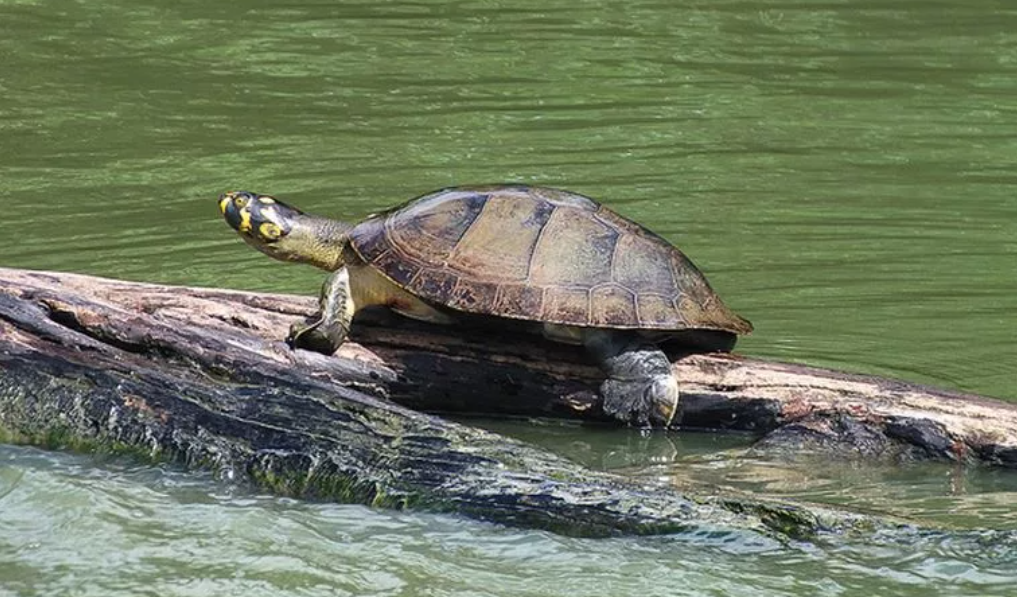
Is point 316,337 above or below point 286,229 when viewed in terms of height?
below

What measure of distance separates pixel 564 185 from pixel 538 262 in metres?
4.43

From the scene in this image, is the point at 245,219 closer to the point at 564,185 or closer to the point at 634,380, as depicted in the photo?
the point at 634,380

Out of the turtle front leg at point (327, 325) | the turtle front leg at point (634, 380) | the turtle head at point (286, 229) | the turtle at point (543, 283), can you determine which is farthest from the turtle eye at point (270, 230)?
the turtle front leg at point (634, 380)

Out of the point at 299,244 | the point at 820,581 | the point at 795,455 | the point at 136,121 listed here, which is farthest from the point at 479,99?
the point at 820,581

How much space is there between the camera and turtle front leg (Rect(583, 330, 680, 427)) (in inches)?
253

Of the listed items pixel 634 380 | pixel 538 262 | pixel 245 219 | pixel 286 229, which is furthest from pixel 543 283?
pixel 245 219

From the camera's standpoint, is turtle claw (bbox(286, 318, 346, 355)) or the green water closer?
the green water

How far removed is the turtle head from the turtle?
90 millimetres

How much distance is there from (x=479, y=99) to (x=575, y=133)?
3.61 feet

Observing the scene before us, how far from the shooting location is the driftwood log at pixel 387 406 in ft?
17.8

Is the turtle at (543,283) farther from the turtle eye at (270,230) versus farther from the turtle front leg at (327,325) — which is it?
the turtle eye at (270,230)

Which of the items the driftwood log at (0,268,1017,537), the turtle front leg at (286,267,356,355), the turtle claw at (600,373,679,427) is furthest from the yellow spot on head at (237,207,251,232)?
the turtle claw at (600,373,679,427)

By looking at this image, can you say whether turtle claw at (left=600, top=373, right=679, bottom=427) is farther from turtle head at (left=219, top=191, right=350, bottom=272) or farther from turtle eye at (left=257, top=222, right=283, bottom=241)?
turtle eye at (left=257, top=222, right=283, bottom=241)

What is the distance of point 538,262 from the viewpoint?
6504 millimetres
